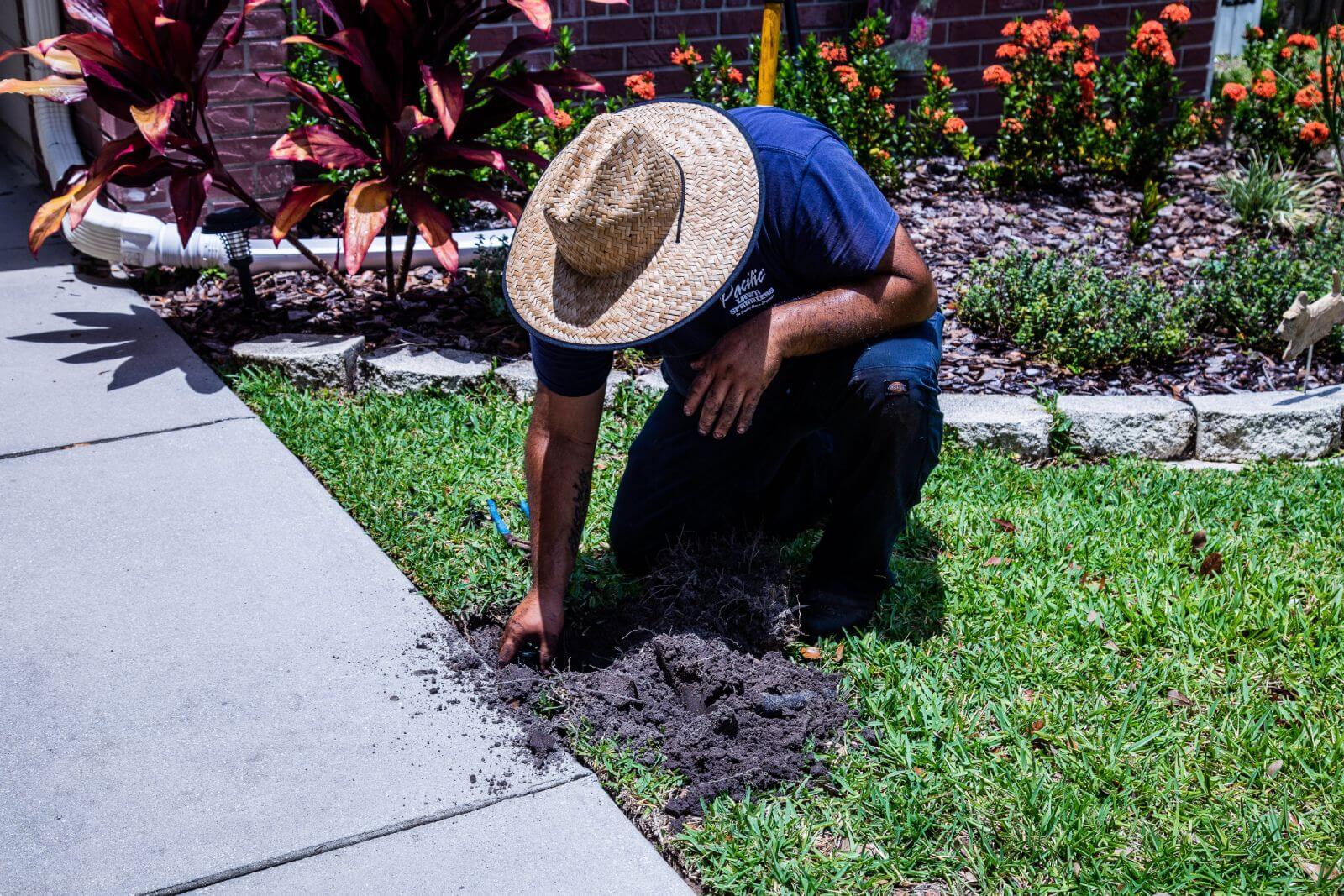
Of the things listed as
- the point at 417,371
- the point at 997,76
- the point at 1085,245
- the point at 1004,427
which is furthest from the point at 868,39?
the point at 417,371

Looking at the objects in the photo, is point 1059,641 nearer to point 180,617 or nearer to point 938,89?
point 180,617

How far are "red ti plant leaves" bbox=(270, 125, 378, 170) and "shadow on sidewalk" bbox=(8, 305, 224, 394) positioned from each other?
80 cm

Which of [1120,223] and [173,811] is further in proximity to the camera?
[1120,223]

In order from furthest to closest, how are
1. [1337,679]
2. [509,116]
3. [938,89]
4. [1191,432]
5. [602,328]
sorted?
[938,89] < [509,116] < [1191,432] < [1337,679] < [602,328]

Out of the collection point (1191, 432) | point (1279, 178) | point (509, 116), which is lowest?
point (1191, 432)

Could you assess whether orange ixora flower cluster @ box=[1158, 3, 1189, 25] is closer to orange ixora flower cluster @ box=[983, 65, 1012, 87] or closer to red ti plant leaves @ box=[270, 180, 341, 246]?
orange ixora flower cluster @ box=[983, 65, 1012, 87]

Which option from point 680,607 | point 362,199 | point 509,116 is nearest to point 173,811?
point 680,607

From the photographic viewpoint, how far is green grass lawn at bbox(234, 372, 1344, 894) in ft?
7.58

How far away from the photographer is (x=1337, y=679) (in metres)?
2.83

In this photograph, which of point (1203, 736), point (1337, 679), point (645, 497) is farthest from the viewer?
point (645, 497)

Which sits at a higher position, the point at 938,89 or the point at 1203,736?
the point at 938,89

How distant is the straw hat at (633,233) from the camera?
93.1 inches

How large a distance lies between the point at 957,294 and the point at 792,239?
2.48 metres

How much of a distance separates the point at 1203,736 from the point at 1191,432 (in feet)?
6.12
